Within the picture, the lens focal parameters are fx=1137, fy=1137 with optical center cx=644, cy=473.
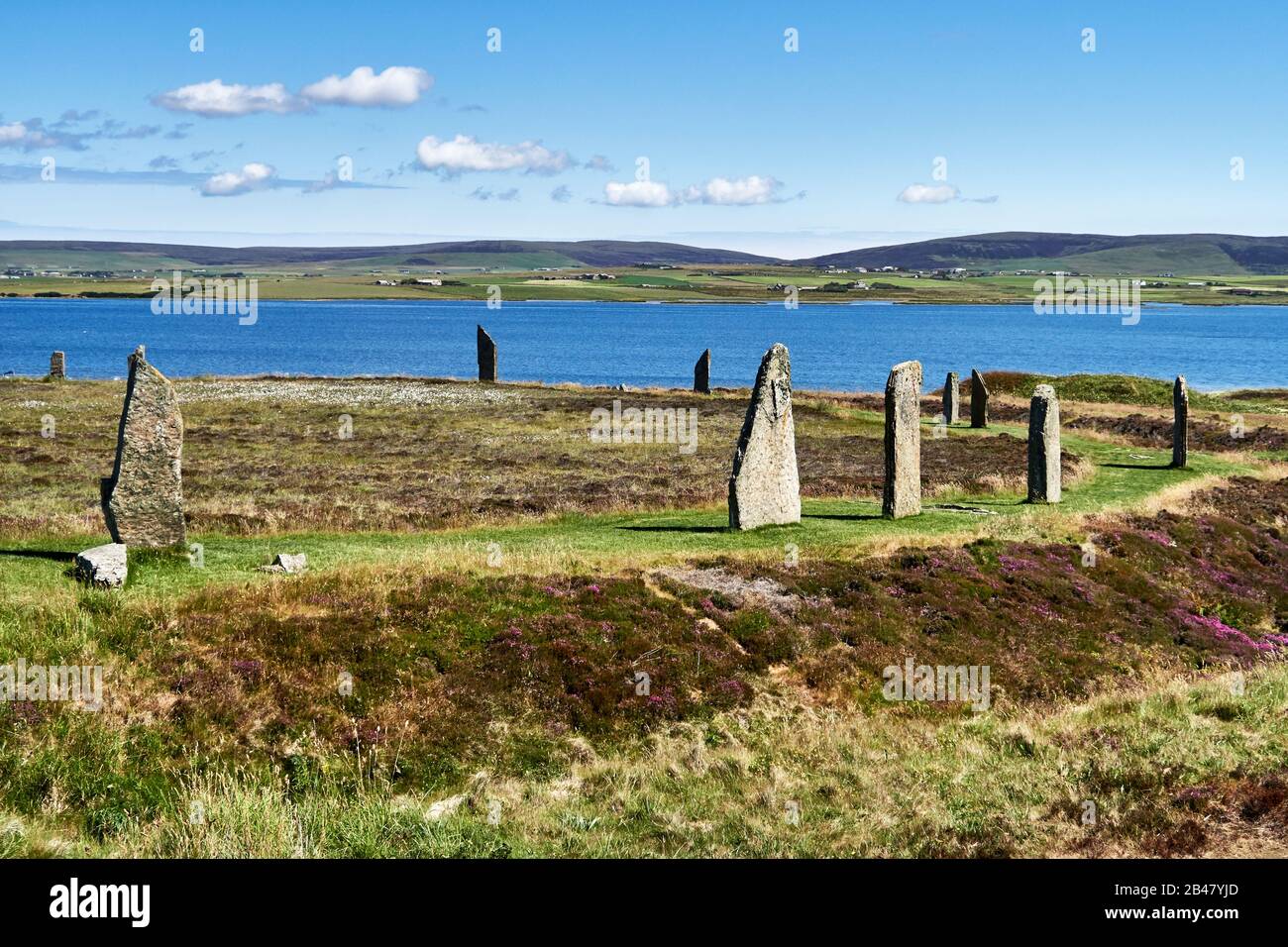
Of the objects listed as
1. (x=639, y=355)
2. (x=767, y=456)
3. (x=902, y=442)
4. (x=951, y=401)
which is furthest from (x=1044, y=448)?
(x=639, y=355)

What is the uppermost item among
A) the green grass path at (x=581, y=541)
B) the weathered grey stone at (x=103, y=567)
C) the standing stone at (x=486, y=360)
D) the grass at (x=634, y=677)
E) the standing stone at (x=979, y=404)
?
the standing stone at (x=486, y=360)

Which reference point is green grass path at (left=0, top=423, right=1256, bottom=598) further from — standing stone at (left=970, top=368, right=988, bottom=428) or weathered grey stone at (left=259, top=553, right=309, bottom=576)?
standing stone at (left=970, top=368, right=988, bottom=428)

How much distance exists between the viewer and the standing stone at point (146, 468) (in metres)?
21.2

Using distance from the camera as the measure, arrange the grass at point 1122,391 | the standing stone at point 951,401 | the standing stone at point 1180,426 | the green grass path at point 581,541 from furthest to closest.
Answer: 1. the grass at point 1122,391
2. the standing stone at point 951,401
3. the standing stone at point 1180,426
4. the green grass path at point 581,541

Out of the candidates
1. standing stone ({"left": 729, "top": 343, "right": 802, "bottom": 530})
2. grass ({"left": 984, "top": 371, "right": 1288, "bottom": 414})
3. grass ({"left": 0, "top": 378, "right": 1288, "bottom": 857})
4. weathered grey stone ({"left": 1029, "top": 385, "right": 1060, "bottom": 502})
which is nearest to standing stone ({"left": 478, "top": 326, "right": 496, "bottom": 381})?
grass ({"left": 984, "top": 371, "right": 1288, "bottom": 414})

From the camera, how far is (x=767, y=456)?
89.7 feet

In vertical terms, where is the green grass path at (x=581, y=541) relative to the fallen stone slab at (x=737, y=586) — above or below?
above

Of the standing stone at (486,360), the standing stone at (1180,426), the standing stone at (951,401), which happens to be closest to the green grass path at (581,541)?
the standing stone at (1180,426)

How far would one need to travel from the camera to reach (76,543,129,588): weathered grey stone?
1944 centimetres

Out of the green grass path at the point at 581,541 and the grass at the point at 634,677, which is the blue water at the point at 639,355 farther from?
the grass at the point at 634,677

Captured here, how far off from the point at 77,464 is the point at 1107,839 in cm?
3656

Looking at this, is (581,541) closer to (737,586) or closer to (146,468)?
(737,586)

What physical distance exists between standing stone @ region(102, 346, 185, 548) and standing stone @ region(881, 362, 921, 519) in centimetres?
1639

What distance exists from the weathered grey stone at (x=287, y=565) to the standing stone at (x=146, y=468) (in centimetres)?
196
